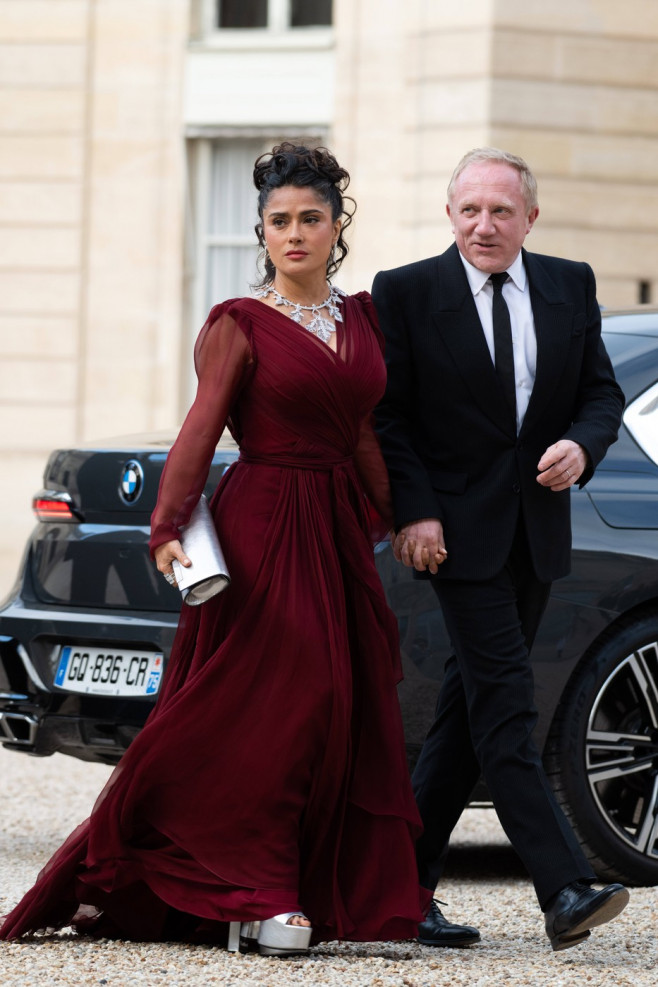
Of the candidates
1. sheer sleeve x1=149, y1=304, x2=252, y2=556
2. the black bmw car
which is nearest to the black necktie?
sheer sleeve x1=149, y1=304, x2=252, y2=556

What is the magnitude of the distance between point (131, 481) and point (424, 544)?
4.74ft

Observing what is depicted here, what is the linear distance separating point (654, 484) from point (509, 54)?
389 inches

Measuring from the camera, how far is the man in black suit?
4148 mm

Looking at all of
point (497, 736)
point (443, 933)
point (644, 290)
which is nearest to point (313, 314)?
point (497, 736)

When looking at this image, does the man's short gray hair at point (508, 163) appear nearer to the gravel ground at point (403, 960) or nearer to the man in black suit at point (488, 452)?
the man in black suit at point (488, 452)

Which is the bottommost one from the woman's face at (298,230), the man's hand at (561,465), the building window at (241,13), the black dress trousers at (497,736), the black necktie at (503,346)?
the black dress trousers at (497,736)

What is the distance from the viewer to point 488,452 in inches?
166

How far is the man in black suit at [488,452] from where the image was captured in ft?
13.6

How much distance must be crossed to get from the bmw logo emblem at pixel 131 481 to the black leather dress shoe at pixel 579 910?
1942 millimetres

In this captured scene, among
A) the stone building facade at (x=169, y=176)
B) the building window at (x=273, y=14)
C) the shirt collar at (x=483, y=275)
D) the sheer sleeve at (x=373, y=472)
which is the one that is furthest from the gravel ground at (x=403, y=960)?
the building window at (x=273, y=14)

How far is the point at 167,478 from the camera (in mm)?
4035

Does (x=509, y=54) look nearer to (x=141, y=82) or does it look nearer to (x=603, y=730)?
(x=141, y=82)

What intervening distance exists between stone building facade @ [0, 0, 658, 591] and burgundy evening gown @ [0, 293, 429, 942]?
35.9 feet

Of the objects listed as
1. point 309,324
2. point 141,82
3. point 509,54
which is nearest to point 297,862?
point 309,324
